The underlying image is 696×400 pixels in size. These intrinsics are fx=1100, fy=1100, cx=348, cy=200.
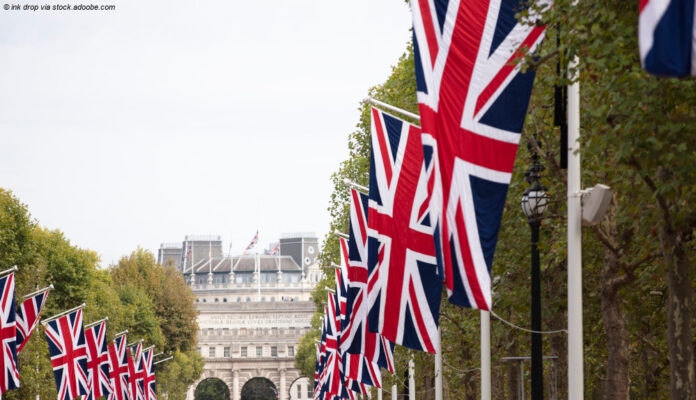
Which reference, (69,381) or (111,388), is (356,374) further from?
(111,388)

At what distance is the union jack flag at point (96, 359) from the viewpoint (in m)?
44.0

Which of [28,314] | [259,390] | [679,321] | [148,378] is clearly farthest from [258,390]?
[679,321]

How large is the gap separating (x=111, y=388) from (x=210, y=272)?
14832 cm

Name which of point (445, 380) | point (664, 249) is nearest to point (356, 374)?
point (445, 380)

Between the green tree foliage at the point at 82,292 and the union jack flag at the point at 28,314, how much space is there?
1474cm

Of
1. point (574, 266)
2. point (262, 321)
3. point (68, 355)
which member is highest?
point (262, 321)

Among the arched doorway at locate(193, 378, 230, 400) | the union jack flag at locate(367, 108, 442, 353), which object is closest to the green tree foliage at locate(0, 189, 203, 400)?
the union jack flag at locate(367, 108, 442, 353)

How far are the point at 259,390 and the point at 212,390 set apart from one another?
7.30 meters

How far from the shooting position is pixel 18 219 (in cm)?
5269

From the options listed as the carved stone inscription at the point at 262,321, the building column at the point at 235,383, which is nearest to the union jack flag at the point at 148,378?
the building column at the point at 235,383

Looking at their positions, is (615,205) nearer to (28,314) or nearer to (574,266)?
(574,266)

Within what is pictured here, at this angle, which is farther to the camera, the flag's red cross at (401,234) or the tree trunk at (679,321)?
the flag's red cross at (401,234)

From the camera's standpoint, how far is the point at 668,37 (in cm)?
786

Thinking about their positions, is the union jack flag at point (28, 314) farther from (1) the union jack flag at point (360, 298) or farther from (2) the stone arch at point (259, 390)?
(2) the stone arch at point (259, 390)
